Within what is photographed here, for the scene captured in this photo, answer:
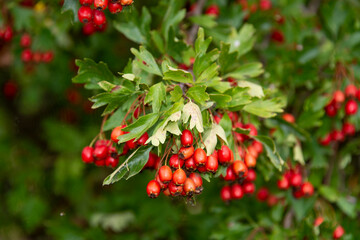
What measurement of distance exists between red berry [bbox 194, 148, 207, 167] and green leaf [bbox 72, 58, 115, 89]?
82cm

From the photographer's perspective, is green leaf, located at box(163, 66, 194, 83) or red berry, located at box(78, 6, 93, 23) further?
red berry, located at box(78, 6, 93, 23)

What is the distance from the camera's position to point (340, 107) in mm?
2930

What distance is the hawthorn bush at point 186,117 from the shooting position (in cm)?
195

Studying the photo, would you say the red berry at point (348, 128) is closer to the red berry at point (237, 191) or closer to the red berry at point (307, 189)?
the red berry at point (307, 189)

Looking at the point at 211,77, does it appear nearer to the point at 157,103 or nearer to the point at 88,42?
the point at 157,103

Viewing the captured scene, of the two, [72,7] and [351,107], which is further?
[351,107]

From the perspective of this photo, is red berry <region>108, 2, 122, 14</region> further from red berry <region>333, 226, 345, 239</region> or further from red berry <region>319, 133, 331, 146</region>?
red berry <region>333, 226, 345, 239</region>

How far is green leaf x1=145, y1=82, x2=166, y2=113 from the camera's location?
1877 millimetres

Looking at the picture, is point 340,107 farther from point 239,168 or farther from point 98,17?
point 98,17

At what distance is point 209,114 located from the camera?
204cm

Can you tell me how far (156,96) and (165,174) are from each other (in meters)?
0.40

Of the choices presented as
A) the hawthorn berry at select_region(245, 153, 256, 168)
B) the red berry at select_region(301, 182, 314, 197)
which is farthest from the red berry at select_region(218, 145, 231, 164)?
the red berry at select_region(301, 182, 314, 197)

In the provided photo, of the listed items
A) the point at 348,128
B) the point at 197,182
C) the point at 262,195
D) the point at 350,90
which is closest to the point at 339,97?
the point at 350,90

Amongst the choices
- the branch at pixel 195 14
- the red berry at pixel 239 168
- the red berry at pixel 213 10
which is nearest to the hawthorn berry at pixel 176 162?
the red berry at pixel 239 168
